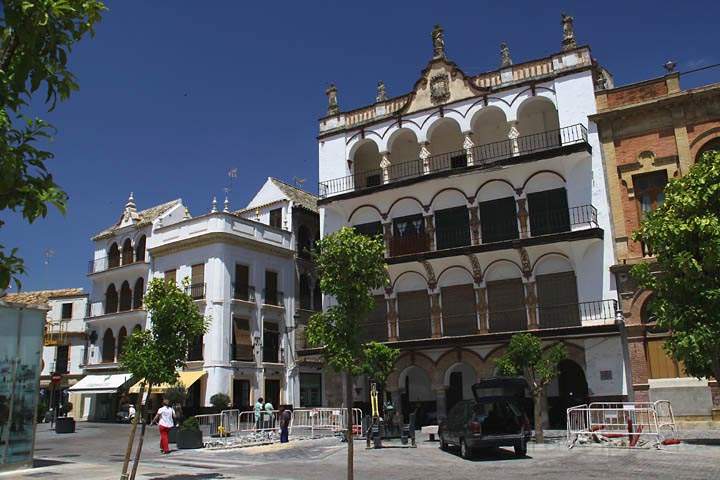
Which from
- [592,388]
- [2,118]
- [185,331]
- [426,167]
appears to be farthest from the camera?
[426,167]

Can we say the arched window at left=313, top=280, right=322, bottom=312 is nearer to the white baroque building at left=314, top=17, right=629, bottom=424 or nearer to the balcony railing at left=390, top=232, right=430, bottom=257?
the white baroque building at left=314, top=17, right=629, bottom=424

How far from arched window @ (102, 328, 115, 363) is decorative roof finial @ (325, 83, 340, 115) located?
19.9m

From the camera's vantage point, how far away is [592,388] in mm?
26109

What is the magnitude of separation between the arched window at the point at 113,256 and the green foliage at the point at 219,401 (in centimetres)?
1435

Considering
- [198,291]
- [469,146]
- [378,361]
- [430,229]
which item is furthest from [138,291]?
[469,146]

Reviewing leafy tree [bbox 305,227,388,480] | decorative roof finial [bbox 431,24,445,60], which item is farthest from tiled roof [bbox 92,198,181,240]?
leafy tree [bbox 305,227,388,480]

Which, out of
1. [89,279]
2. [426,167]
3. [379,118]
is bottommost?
[89,279]

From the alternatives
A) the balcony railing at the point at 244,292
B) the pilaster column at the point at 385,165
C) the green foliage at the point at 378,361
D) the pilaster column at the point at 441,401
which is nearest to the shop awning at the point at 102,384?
the balcony railing at the point at 244,292

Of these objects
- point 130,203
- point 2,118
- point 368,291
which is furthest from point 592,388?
point 130,203

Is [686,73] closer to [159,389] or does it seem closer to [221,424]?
[221,424]

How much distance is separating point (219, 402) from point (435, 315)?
11.6 meters

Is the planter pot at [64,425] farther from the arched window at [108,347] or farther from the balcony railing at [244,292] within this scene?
the balcony railing at [244,292]

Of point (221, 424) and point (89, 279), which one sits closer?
point (221, 424)

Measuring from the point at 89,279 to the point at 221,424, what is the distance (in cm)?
2121
